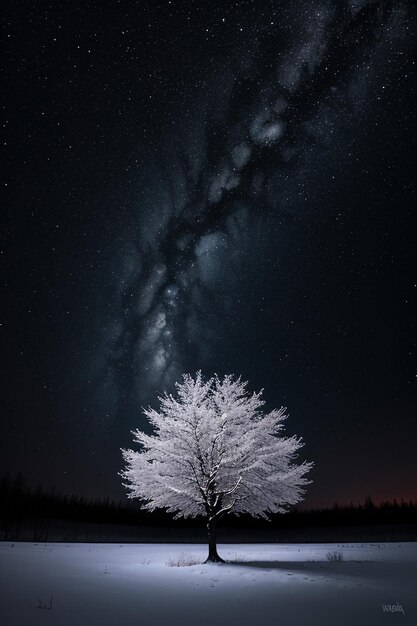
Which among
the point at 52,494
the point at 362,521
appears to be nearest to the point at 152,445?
the point at 52,494

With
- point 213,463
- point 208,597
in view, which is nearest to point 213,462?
point 213,463

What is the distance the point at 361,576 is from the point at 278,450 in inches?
268

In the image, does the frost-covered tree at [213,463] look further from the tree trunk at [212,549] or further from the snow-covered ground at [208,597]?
the snow-covered ground at [208,597]

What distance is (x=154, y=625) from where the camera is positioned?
21.9 feet

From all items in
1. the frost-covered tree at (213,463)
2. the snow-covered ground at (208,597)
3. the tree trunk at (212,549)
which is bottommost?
the snow-covered ground at (208,597)

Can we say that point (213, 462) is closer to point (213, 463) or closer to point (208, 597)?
point (213, 463)

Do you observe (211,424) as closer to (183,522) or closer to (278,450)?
(278,450)

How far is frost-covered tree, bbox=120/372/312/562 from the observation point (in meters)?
18.3

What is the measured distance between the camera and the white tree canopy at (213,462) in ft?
60.1

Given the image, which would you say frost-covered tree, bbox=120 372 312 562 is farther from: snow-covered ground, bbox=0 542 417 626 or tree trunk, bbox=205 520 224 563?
snow-covered ground, bbox=0 542 417 626

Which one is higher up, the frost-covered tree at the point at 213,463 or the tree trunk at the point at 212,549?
the frost-covered tree at the point at 213,463

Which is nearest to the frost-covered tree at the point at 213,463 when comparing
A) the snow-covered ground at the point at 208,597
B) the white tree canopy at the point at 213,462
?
the white tree canopy at the point at 213,462

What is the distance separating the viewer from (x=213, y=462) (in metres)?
18.5

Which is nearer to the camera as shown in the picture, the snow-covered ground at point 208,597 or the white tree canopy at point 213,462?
the snow-covered ground at point 208,597
